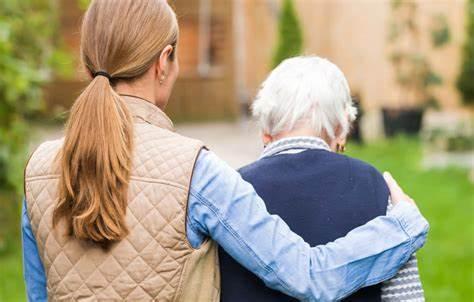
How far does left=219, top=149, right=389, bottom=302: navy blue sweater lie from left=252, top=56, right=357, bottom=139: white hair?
0.26 ft

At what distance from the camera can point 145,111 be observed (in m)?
2.27

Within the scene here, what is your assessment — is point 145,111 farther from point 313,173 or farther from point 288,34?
point 288,34

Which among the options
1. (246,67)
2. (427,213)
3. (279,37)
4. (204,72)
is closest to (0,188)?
(427,213)

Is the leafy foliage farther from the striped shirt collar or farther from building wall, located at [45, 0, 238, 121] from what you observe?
the striped shirt collar

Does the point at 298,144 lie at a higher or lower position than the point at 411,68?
higher

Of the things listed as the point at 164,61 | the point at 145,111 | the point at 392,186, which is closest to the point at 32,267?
the point at 145,111

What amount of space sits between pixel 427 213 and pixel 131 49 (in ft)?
24.8

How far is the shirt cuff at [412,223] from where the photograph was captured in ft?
7.50

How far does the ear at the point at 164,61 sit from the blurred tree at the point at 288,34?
50.9 feet

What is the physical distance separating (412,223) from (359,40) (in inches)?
783

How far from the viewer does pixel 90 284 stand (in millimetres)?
2158

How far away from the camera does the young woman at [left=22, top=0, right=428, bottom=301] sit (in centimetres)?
214

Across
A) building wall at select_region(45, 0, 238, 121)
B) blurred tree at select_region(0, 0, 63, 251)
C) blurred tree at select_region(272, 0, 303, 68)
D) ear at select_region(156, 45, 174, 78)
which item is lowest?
building wall at select_region(45, 0, 238, 121)

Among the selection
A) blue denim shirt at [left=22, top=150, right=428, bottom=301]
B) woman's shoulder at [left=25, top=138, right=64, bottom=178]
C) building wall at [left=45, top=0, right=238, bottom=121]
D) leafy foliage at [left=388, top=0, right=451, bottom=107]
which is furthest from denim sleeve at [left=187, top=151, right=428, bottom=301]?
building wall at [left=45, top=0, right=238, bottom=121]
